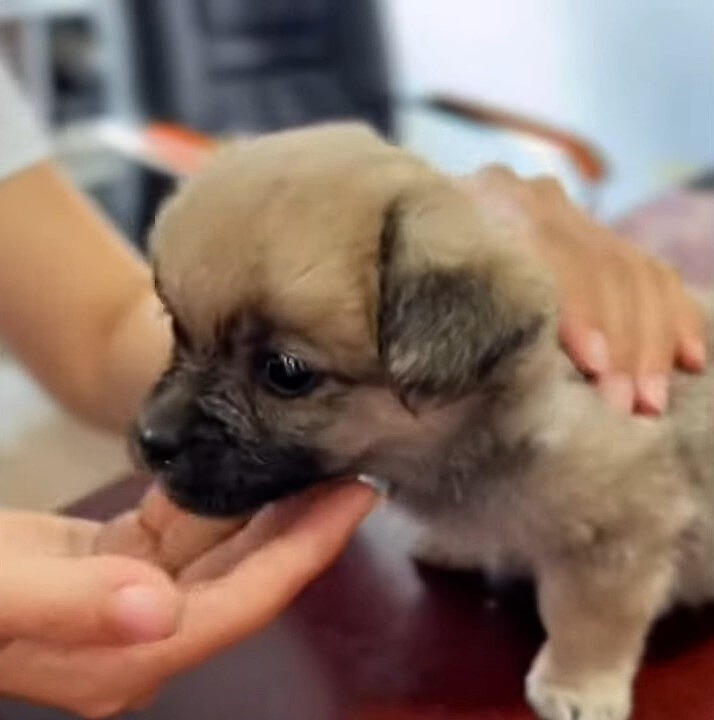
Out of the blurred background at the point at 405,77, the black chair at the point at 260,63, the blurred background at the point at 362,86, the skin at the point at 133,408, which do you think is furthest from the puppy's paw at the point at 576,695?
the black chair at the point at 260,63

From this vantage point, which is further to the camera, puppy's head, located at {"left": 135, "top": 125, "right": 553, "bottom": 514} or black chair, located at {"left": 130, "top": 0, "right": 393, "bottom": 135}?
black chair, located at {"left": 130, "top": 0, "right": 393, "bottom": 135}

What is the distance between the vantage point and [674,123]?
359 cm

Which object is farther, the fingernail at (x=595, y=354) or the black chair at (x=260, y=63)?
the black chair at (x=260, y=63)

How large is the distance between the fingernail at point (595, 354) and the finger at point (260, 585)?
0.22m

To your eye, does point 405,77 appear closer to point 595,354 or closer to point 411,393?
point 595,354

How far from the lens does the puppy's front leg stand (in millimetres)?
1021

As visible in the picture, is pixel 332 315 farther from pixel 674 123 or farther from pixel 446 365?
pixel 674 123

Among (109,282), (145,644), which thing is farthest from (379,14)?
(145,644)

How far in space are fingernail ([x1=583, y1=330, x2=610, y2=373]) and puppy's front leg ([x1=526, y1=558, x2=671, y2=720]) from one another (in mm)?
139

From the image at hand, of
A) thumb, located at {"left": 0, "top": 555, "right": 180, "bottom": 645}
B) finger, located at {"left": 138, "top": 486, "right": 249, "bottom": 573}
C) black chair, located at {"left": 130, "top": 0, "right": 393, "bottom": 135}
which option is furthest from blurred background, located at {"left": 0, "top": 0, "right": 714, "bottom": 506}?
thumb, located at {"left": 0, "top": 555, "right": 180, "bottom": 645}

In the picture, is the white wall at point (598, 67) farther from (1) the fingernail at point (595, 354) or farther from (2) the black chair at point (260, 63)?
(1) the fingernail at point (595, 354)

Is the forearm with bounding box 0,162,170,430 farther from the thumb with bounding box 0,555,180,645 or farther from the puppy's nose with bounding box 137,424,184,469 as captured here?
the thumb with bounding box 0,555,180,645

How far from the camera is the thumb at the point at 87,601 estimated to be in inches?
30.3

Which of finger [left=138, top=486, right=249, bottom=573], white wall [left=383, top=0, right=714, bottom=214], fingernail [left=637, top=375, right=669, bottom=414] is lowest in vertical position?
white wall [left=383, top=0, right=714, bottom=214]
